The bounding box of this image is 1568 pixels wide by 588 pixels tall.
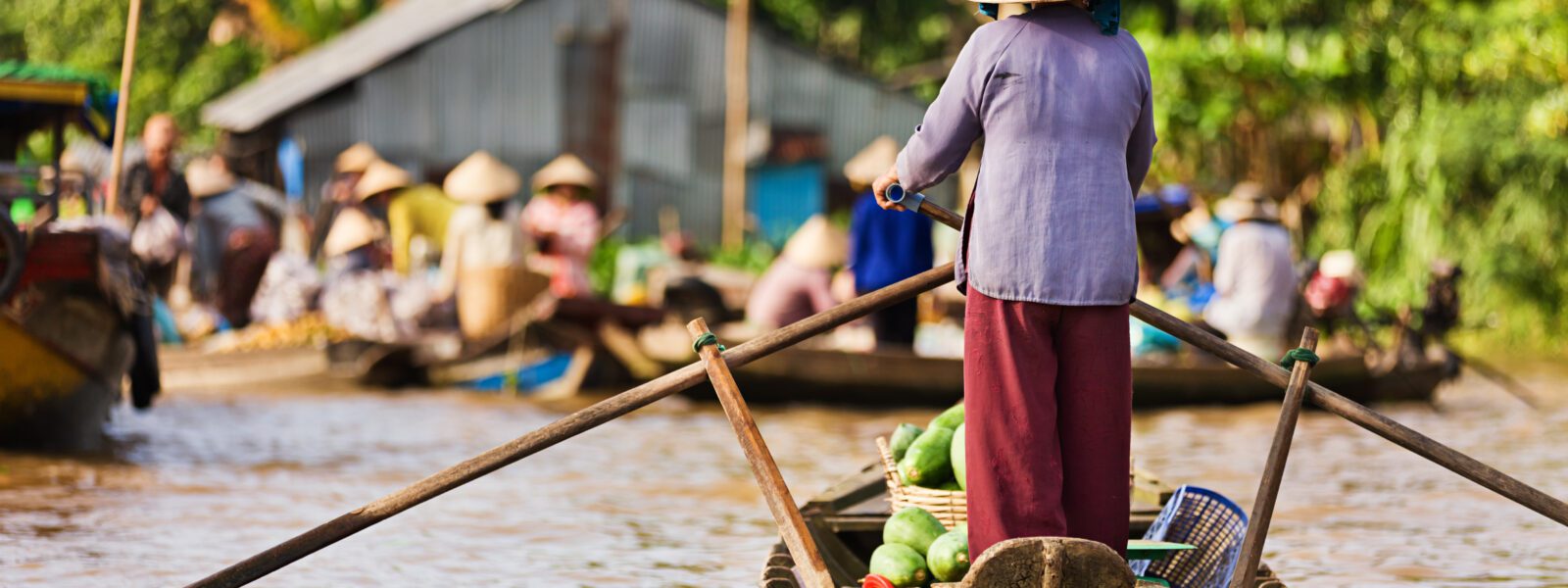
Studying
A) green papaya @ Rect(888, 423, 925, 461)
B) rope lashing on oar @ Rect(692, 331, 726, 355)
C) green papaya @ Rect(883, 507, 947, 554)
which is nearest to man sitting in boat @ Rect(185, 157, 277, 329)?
green papaya @ Rect(888, 423, 925, 461)

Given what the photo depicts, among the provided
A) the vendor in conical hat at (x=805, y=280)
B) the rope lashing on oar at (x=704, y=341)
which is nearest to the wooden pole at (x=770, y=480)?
the rope lashing on oar at (x=704, y=341)

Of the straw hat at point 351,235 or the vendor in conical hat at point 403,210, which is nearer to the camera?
the straw hat at point 351,235

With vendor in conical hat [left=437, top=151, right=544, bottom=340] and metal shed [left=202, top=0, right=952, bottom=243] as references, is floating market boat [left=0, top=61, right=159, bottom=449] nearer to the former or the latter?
vendor in conical hat [left=437, top=151, right=544, bottom=340]

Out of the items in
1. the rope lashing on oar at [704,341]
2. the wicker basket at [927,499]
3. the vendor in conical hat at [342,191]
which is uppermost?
the vendor in conical hat at [342,191]

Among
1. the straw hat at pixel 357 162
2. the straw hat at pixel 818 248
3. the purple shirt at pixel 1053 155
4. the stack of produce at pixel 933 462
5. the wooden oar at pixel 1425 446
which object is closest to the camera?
the purple shirt at pixel 1053 155

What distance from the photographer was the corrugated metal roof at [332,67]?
68.8ft

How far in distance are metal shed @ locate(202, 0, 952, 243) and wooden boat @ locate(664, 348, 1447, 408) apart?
10718 mm

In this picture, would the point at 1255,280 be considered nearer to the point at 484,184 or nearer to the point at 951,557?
the point at 484,184

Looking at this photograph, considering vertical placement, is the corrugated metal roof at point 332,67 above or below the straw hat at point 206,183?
above

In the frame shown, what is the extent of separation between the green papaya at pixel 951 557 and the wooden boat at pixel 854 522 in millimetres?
310

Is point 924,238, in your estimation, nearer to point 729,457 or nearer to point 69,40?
point 729,457

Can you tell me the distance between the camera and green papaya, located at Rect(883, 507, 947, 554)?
4242 mm

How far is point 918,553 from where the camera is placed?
13.8ft

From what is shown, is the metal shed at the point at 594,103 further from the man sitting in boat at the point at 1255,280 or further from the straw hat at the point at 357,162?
the man sitting in boat at the point at 1255,280
